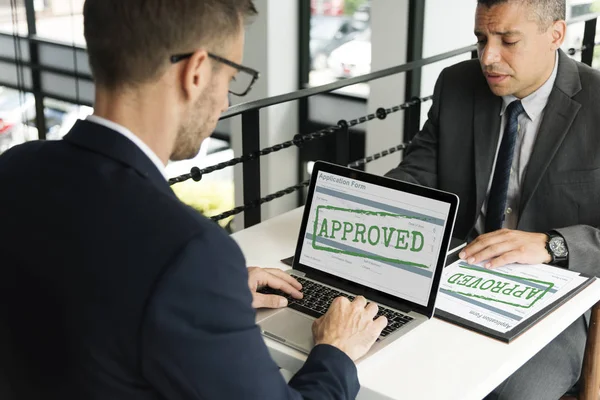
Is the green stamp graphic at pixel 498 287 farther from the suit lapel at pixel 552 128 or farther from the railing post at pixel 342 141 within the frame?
the railing post at pixel 342 141

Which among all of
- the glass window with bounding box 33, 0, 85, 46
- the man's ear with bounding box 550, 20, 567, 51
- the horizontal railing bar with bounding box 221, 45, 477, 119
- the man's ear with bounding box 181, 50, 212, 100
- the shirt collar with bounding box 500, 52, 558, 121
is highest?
the man's ear with bounding box 181, 50, 212, 100

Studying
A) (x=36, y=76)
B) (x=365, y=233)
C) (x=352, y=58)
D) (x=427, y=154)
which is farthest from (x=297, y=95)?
(x=352, y=58)

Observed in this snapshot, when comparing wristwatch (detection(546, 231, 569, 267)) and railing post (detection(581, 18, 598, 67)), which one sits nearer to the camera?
wristwatch (detection(546, 231, 569, 267))

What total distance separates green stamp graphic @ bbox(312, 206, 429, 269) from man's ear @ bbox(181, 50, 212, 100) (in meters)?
0.70

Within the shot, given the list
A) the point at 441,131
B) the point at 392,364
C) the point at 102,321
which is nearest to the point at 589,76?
the point at 441,131

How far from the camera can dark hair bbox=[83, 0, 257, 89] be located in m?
1.23

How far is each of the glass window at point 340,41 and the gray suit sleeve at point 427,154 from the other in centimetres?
425

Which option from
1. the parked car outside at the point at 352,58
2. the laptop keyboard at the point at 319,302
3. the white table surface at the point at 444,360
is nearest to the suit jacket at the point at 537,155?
the white table surface at the point at 444,360

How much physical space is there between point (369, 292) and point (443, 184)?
0.77m

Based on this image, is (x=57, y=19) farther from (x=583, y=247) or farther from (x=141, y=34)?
(x=141, y=34)

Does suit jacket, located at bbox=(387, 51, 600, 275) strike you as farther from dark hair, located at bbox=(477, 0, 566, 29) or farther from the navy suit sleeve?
the navy suit sleeve

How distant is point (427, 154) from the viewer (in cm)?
260

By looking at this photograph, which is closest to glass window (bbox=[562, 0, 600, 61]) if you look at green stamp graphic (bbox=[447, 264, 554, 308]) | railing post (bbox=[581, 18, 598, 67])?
railing post (bbox=[581, 18, 598, 67])

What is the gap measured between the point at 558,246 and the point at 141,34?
1.26 meters
